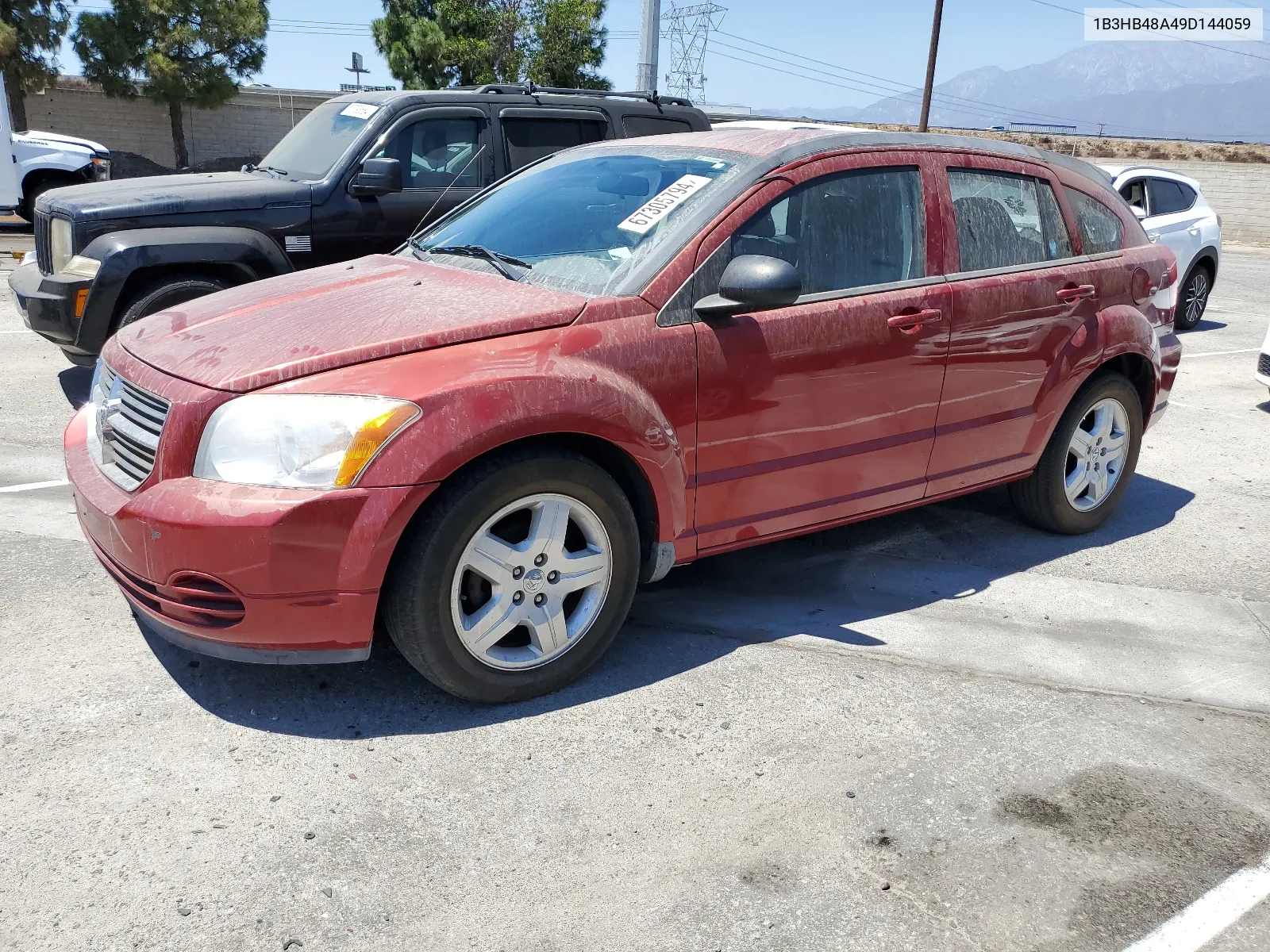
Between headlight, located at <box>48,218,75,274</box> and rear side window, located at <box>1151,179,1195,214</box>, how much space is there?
32.9 ft

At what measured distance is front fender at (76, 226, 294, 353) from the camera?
6477mm

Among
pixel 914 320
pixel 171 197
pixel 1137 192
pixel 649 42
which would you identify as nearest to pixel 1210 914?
Answer: pixel 914 320

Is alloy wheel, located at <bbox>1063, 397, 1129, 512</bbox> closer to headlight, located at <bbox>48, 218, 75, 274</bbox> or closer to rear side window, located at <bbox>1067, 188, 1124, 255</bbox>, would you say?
rear side window, located at <bbox>1067, 188, 1124, 255</bbox>

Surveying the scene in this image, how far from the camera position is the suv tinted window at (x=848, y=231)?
394cm

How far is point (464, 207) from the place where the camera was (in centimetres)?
480

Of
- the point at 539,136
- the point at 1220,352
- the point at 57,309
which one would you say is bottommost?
the point at 1220,352

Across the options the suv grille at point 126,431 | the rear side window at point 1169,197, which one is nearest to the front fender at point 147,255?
the suv grille at point 126,431

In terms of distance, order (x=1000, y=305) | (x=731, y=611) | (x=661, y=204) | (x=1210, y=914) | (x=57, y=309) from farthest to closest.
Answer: (x=57, y=309), (x=1000, y=305), (x=731, y=611), (x=661, y=204), (x=1210, y=914)

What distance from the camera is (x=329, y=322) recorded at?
11.3 feet

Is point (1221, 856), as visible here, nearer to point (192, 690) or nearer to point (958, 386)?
point (958, 386)

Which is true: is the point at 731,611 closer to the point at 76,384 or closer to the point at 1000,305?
the point at 1000,305

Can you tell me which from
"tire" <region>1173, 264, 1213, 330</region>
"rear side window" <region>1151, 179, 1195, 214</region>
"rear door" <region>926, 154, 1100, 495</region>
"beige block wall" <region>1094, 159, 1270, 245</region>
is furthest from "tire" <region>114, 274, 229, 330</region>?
"beige block wall" <region>1094, 159, 1270, 245</region>

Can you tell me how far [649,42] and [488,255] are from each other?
12.5 m

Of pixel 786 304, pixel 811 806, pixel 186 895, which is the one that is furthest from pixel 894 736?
pixel 186 895
